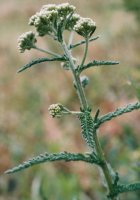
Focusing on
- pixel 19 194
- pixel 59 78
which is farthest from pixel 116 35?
pixel 19 194

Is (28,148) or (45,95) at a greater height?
(45,95)

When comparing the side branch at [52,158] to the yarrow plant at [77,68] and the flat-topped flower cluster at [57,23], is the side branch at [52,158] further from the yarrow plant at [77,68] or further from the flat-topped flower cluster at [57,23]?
the flat-topped flower cluster at [57,23]

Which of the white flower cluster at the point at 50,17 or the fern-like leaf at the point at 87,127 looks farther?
the white flower cluster at the point at 50,17

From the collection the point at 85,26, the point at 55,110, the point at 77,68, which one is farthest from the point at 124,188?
the point at 85,26

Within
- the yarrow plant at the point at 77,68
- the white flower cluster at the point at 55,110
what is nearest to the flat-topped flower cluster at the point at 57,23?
the yarrow plant at the point at 77,68

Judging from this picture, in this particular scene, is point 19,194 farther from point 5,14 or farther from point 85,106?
point 5,14

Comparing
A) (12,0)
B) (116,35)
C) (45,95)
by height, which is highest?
(12,0)

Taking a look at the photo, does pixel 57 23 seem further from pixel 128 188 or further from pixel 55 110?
pixel 128 188
